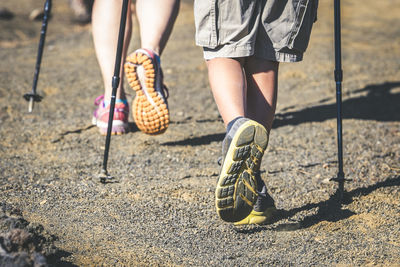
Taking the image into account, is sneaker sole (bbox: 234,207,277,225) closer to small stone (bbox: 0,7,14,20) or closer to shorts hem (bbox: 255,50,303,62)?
shorts hem (bbox: 255,50,303,62)

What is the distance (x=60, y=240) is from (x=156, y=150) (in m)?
1.42

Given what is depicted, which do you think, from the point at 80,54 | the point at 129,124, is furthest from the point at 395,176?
the point at 80,54

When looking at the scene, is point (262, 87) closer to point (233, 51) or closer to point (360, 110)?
point (233, 51)

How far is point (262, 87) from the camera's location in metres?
2.51

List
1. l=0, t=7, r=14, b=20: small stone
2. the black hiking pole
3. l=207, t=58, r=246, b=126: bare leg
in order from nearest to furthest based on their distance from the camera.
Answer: l=207, t=58, r=246, b=126: bare leg, the black hiking pole, l=0, t=7, r=14, b=20: small stone

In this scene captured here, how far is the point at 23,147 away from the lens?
144 inches

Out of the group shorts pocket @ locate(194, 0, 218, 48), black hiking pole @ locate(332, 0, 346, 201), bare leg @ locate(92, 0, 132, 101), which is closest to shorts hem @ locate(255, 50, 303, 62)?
shorts pocket @ locate(194, 0, 218, 48)

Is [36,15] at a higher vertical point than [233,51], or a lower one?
higher

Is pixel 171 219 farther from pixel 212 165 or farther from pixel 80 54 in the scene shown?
pixel 80 54

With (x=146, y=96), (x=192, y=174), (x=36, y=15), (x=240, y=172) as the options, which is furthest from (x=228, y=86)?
(x=36, y=15)

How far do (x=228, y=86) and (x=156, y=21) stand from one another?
3.97ft

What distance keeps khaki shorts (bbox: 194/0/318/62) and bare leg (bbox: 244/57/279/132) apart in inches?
3.1

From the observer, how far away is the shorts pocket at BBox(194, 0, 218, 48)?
7.38ft

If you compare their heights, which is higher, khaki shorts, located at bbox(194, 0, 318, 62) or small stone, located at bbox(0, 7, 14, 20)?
small stone, located at bbox(0, 7, 14, 20)
